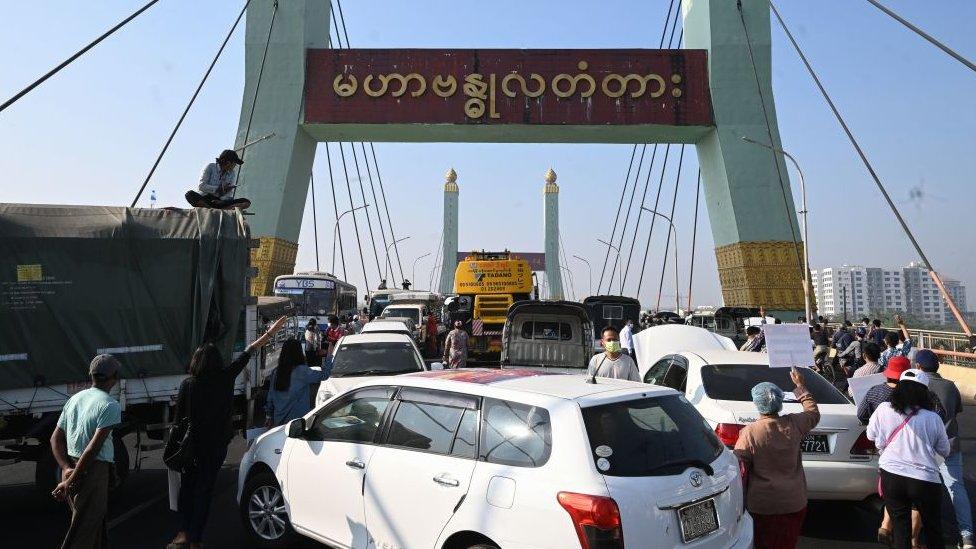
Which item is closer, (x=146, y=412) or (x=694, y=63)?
(x=146, y=412)

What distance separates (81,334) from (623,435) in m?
5.69

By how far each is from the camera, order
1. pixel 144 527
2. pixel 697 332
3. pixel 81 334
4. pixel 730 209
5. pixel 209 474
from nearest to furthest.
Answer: pixel 209 474 → pixel 144 527 → pixel 81 334 → pixel 697 332 → pixel 730 209

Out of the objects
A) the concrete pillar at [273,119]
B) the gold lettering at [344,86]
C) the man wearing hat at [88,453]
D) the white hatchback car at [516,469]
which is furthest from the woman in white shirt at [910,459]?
the gold lettering at [344,86]

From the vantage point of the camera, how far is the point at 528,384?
452 cm

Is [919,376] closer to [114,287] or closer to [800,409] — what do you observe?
[800,409]

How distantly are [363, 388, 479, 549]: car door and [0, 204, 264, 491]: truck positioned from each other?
10.5 feet

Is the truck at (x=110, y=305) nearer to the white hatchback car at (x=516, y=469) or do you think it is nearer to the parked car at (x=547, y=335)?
the white hatchback car at (x=516, y=469)

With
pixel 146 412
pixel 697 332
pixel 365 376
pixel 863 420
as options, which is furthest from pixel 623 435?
pixel 697 332

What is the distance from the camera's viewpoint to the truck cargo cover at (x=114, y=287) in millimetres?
6809

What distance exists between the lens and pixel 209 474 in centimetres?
564

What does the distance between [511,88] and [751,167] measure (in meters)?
9.73

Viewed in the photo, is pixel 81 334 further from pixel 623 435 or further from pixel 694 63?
pixel 694 63

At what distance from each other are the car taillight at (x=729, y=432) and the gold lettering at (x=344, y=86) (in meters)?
24.6

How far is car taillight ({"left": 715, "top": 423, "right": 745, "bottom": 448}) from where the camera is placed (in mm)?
6039
